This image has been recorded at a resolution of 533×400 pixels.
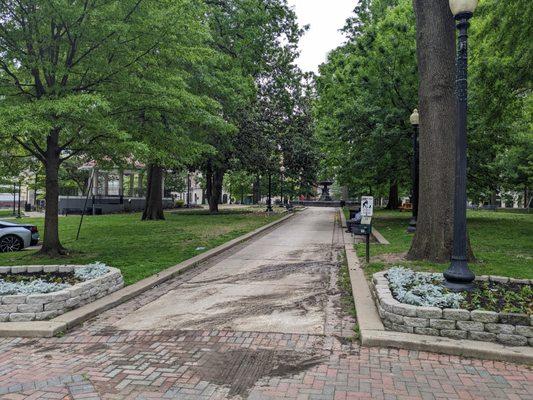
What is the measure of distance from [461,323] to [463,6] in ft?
15.0

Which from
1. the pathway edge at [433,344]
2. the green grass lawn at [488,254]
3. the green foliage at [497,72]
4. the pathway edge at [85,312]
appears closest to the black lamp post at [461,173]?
the pathway edge at [433,344]

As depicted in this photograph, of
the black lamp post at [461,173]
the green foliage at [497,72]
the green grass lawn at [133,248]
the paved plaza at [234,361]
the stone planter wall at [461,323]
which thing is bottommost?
the paved plaza at [234,361]

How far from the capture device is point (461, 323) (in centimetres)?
530

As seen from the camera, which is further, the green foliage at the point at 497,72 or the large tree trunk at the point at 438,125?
the green foliage at the point at 497,72

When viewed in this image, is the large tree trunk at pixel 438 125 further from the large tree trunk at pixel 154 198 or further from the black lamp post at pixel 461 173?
the large tree trunk at pixel 154 198

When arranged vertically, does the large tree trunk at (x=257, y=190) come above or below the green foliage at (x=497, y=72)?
below

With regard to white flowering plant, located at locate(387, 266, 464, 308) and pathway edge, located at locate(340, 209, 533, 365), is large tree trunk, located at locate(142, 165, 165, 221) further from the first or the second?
pathway edge, located at locate(340, 209, 533, 365)

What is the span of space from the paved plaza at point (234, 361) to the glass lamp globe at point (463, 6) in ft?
16.0

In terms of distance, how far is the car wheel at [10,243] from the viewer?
1438 cm

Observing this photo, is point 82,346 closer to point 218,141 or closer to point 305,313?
point 305,313

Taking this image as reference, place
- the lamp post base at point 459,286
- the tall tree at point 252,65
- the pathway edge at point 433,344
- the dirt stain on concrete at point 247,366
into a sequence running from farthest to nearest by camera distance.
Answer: the tall tree at point 252,65, the lamp post base at point 459,286, the pathway edge at point 433,344, the dirt stain on concrete at point 247,366

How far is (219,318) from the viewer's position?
6.42 metres

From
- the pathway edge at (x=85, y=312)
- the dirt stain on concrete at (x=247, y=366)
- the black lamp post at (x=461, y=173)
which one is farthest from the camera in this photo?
the black lamp post at (x=461, y=173)

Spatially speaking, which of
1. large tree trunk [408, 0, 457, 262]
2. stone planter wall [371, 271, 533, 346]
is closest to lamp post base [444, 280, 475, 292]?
stone planter wall [371, 271, 533, 346]
